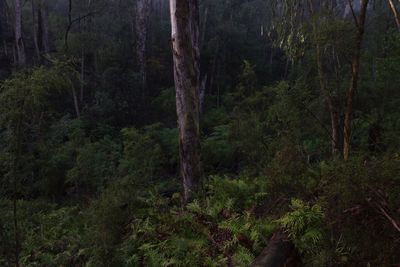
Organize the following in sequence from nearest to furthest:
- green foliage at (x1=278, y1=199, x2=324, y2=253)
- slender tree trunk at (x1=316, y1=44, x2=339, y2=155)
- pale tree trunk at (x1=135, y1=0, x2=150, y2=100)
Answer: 1. green foliage at (x1=278, y1=199, x2=324, y2=253)
2. slender tree trunk at (x1=316, y1=44, x2=339, y2=155)
3. pale tree trunk at (x1=135, y1=0, x2=150, y2=100)

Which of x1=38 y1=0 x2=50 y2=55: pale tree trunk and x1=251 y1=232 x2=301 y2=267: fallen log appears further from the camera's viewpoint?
x1=38 y1=0 x2=50 y2=55: pale tree trunk

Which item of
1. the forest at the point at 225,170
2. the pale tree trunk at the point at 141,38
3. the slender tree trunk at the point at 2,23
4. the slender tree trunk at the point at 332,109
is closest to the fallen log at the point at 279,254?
the forest at the point at 225,170

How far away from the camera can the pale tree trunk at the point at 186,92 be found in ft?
26.0

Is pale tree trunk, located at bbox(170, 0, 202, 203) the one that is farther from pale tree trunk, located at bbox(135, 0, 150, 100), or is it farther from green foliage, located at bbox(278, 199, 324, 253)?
pale tree trunk, located at bbox(135, 0, 150, 100)

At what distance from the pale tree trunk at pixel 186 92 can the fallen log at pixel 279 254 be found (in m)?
2.47

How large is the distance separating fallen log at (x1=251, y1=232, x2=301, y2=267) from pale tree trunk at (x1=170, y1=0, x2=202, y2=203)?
2468 millimetres

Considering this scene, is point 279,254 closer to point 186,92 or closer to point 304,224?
point 304,224

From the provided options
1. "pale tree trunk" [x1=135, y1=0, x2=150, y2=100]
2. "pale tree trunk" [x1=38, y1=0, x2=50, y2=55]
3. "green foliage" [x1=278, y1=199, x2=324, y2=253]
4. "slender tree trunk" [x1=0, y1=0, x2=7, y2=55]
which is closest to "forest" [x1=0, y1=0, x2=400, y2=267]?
"green foliage" [x1=278, y1=199, x2=324, y2=253]

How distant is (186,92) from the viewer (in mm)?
8047

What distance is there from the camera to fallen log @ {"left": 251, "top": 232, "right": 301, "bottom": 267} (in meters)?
5.54

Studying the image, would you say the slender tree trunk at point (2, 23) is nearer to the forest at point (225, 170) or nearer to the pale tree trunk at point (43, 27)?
the pale tree trunk at point (43, 27)

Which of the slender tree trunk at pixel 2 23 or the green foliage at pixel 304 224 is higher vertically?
the slender tree trunk at pixel 2 23

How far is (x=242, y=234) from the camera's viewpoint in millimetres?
6672

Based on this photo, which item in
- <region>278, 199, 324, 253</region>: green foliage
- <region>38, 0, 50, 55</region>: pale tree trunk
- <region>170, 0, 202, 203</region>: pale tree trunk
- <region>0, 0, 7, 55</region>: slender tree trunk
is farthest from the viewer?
<region>0, 0, 7, 55</region>: slender tree trunk
